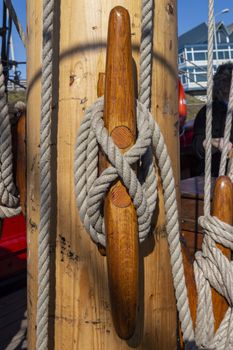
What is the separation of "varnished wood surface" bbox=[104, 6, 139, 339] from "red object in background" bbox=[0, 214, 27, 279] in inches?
117

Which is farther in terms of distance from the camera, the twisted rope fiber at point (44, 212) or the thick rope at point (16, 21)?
the thick rope at point (16, 21)

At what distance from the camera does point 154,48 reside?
0.78 m

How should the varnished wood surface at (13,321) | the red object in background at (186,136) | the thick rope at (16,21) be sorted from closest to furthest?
the thick rope at (16,21) → the varnished wood surface at (13,321) → the red object in background at (186,136)

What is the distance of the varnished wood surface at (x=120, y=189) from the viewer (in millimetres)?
639

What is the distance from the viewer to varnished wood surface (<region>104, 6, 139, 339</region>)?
639 mm

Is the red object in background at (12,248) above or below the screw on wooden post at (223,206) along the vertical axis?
below

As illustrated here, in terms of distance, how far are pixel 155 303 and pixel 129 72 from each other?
1.43 ft

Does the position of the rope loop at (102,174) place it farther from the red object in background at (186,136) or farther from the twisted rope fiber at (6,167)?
the red object in background at (186,136)

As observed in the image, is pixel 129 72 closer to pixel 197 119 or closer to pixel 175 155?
pixel 175 155

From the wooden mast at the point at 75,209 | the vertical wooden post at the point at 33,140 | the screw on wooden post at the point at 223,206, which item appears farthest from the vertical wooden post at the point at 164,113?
the vertical wooden post at the point at 33,140

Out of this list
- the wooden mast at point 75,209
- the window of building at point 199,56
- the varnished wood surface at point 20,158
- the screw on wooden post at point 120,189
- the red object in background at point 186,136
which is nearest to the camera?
the screw on wooden post at point 120,189

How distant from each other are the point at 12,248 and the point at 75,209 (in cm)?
296

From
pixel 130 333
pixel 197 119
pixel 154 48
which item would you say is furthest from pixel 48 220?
pixel 197 119

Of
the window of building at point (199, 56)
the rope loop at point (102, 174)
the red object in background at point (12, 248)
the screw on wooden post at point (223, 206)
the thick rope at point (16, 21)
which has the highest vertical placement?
the window of building at point (199, 56)
